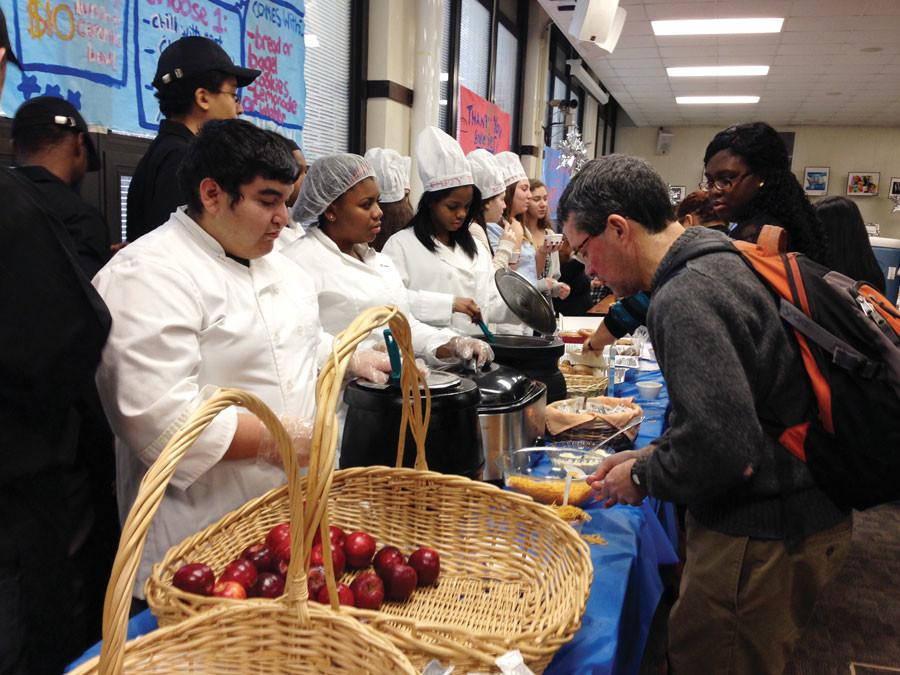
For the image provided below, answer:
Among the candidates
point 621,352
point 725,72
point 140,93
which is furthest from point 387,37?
point 725,72

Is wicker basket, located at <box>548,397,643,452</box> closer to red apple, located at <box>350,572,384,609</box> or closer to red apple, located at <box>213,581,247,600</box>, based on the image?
red apple, located at <box>350,572,384,609</box>

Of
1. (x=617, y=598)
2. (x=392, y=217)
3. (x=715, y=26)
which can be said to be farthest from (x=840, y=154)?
(x=617, y=598)

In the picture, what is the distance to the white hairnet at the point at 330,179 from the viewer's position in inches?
82.4

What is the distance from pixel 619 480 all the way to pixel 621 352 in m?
1.92

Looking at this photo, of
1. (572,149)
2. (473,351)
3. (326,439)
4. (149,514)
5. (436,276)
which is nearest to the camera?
(149,514)

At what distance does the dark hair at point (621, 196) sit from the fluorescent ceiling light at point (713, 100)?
10.6 m

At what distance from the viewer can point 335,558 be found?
3.58 feet

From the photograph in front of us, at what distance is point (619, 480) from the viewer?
138 cm

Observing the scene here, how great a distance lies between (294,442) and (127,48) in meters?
1.87

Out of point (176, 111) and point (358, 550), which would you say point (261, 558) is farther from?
point (176, 111)

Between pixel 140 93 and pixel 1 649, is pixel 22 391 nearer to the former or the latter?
pixel 1 649

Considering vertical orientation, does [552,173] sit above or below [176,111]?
above

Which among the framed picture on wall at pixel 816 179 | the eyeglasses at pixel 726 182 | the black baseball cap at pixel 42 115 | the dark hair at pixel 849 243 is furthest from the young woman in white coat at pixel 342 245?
the framed picture on wall at pixel 816 179

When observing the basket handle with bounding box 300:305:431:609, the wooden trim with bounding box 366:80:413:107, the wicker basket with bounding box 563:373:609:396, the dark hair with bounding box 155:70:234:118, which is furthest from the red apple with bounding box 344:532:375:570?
the wooden trim with bounding box 366:80:413:107
